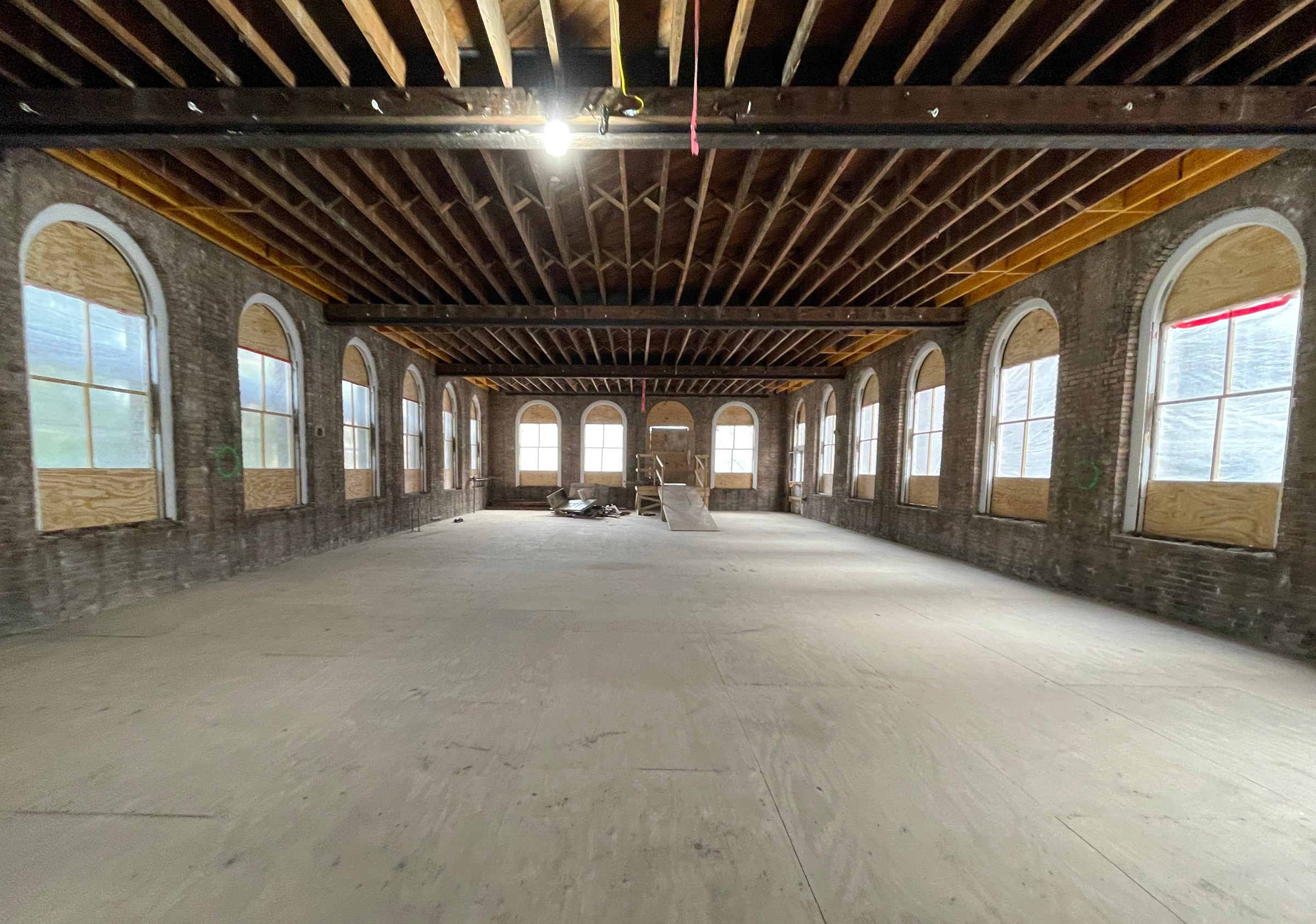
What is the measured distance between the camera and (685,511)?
11.5 metres

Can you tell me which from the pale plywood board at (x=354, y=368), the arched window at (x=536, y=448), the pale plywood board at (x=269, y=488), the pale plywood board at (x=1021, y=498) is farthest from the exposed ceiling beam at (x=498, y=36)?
the arched window at (x=536, y=448)

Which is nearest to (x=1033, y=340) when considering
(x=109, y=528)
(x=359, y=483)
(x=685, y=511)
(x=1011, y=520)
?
(x=1011, y=520)

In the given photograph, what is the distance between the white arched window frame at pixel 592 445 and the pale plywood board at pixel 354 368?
25.2 ft

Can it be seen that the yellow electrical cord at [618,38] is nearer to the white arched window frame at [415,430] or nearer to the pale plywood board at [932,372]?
the pale plywood board at [932,372]

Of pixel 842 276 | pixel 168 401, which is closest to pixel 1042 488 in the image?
pixel 842 276

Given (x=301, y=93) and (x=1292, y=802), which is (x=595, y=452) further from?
(x=1292, y=802)

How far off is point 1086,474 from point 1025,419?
1351mm

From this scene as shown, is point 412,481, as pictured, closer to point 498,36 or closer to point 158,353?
point 158,353

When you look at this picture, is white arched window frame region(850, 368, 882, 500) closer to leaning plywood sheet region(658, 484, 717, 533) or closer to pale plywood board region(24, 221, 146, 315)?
leaning plywood sheet region(658, 484, 717, 533)

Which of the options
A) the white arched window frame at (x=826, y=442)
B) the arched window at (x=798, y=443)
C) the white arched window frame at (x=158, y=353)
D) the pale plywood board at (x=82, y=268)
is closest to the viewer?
the pale plywood board at (x=82, y=268)

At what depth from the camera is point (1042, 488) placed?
598 centimetres

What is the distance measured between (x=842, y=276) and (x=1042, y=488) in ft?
12.8

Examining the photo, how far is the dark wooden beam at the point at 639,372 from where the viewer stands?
11242 millimetres

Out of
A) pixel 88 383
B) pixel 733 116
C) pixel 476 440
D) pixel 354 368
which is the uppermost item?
Answer: pixel 733 116
